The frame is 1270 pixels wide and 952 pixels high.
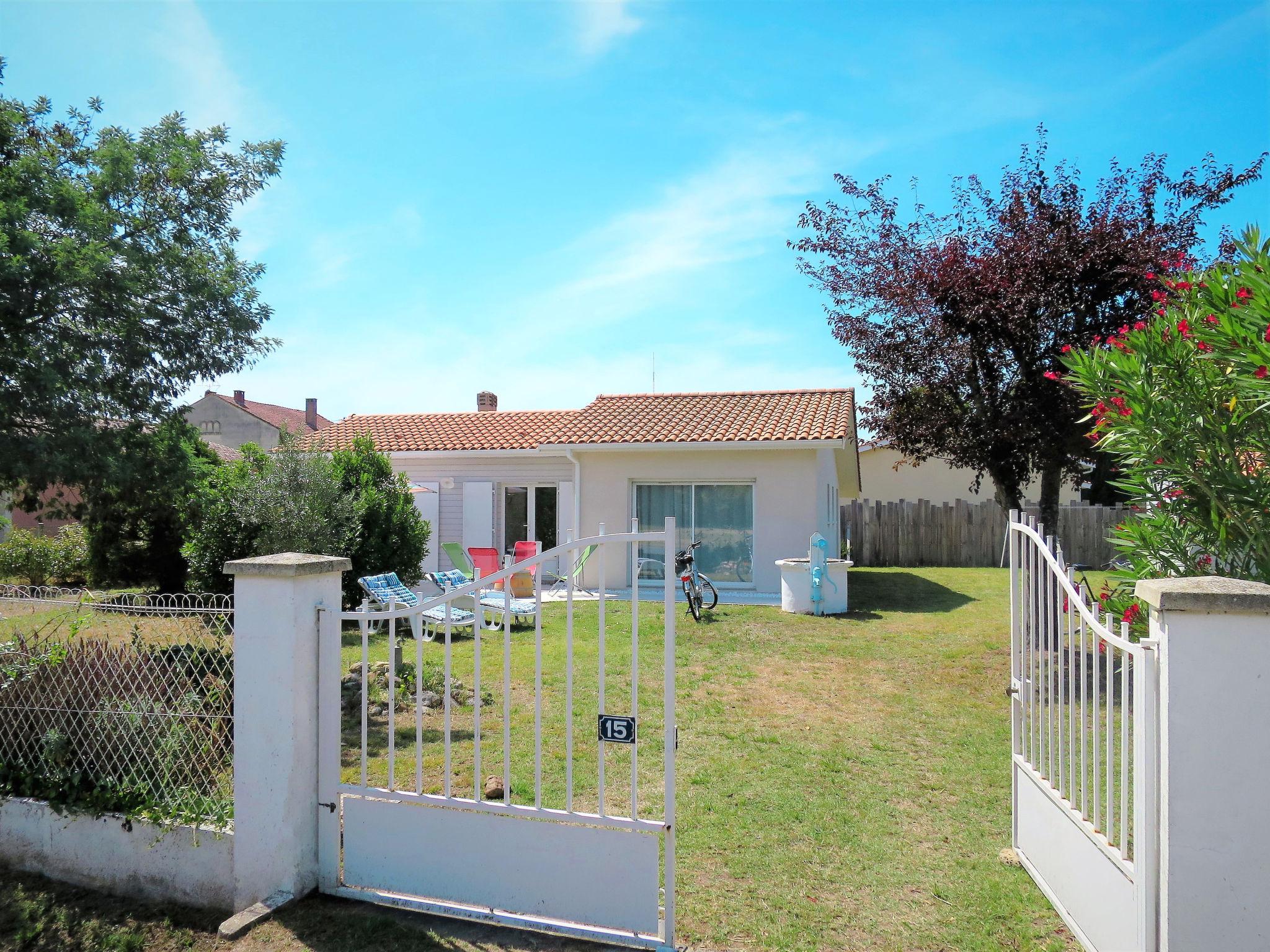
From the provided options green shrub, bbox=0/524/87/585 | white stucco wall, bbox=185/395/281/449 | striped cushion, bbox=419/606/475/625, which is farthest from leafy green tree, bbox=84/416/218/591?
white stucco wall, bbox=185/395/281/449

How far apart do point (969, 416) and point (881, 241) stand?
2412 mm

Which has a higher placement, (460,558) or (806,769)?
(460,558)

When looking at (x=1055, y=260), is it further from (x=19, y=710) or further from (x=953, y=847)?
(x=19, y=710)

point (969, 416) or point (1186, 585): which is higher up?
point (969, 416)

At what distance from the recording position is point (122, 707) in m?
4.14

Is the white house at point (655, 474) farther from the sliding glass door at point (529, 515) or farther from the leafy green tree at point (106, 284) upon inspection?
the leafy green tree at point (106, 284)

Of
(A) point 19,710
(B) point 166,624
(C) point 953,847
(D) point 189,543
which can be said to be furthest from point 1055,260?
(D) point 189,543

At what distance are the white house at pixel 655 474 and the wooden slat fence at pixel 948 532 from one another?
461 centimetres

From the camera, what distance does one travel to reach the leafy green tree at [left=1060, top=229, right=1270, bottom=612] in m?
3.46

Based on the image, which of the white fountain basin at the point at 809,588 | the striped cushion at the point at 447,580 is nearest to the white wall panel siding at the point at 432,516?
the striped cushion at the point at 447,580

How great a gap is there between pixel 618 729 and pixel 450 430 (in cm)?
1654

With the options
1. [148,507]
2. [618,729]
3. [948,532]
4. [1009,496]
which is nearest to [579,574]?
[148,507]

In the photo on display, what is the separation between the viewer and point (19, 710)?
436 cm

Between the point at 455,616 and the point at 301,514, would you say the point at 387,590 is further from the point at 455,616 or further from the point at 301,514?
the point at 301,514
